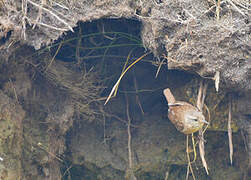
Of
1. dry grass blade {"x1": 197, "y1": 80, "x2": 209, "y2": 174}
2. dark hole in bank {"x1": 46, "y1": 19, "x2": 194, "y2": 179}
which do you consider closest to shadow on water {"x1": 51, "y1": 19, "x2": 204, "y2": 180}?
dark hole in bank {"x1": 46, "y1": 19, "x2": 194, "y2": 179}

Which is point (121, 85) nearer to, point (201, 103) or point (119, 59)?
point (119, 59)

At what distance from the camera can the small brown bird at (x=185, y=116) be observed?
169cm

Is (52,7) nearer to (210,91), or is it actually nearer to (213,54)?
(213,54)

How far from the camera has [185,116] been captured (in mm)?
1703

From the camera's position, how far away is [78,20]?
5.37 feet

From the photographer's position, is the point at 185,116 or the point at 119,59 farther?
the point at 119,59

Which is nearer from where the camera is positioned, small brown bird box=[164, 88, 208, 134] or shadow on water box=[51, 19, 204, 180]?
small brown bird box=[164, 88, 208, 134]

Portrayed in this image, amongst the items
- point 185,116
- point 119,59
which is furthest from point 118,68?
point 185,116

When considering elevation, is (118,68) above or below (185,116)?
above

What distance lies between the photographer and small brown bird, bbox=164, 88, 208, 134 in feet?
Answer: 5.55

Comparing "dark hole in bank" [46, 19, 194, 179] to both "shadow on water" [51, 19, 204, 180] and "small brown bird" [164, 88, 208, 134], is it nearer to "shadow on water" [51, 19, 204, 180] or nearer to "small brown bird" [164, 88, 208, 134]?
"shadow on water" [51, 19, 204, 180]

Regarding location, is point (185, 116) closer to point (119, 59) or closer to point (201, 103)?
point (201, 103)

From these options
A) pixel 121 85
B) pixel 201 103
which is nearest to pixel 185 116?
pixel 201 103

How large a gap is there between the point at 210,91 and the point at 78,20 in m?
0.93
